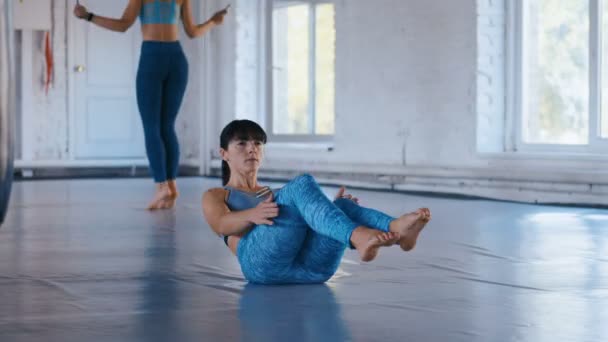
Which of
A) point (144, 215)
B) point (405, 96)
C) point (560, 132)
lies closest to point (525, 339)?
point (144, 215)

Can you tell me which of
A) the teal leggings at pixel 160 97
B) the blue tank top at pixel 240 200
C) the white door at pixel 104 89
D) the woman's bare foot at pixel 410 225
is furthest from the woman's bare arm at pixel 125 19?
the white door at pixel 104 89

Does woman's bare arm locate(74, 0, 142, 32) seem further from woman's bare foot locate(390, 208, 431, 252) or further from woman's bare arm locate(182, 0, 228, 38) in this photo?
woman's bare foot locate(390, 208, 431, 252)

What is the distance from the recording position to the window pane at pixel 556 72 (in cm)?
674

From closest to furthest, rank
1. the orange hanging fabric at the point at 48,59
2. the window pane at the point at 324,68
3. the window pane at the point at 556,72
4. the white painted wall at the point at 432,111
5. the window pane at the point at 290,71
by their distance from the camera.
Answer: the window pane at the point at 556,72 → the white painted wall at the point at 432,111 → the window pane at the point at 324,68 → the window pane at the point at 290,71 → the orange hanging fabric at the point at 48,59

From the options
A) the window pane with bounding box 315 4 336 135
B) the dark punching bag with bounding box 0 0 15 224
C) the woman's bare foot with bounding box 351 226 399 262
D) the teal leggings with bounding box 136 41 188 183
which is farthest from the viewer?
the window pane with bounding box 315 4 336 135

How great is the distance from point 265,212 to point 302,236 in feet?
0.45

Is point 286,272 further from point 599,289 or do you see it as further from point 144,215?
point 144,215

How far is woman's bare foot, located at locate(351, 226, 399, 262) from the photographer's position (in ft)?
8.13

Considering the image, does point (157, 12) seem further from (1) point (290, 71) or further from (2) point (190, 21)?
(1) point (290, 71)

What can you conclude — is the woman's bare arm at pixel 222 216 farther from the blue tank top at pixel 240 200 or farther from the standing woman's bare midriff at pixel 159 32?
the standing woman's bare midriff at pixel 159 32

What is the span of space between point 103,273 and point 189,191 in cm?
468

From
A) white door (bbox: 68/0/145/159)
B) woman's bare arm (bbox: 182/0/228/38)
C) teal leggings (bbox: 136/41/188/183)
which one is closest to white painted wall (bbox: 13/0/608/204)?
white door (bbox: 68/0/145/159)

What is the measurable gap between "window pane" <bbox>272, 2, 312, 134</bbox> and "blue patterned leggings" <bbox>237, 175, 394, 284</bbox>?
723 cm

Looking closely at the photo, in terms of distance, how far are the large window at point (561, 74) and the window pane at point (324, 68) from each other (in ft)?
→ 9.90
